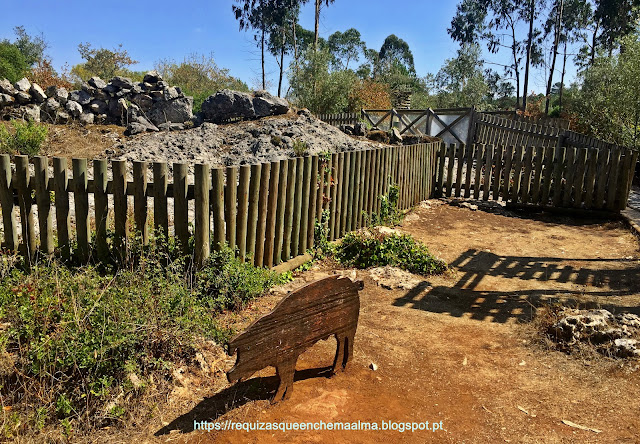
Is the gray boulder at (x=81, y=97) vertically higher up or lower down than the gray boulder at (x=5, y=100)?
higher up

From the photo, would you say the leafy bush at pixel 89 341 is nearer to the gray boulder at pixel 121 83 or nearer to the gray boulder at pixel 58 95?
the gray boulder at pixel 58 95

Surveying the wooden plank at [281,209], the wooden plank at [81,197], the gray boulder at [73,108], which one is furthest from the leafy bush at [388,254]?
the gray boulder at [73,108]

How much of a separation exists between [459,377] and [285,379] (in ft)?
4.50

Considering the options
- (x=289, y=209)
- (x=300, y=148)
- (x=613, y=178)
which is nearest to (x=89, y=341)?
(x=289, y=209)

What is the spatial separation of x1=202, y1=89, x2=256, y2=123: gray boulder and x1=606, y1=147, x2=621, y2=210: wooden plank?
9342mm

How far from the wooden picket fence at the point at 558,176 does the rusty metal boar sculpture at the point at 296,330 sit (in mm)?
7799

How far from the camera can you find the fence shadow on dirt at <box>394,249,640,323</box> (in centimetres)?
488

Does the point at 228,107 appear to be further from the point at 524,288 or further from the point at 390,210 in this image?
the point at 524,288

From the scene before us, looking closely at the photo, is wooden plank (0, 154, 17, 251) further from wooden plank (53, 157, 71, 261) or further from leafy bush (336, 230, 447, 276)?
leafy bush (336, 230, 447, 276)

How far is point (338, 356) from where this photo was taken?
11.3ft

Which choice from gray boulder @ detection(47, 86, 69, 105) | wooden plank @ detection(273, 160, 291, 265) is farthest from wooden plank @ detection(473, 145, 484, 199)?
gray boulder @ detection(47, 86, 69, 105)

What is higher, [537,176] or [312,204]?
[537,176]

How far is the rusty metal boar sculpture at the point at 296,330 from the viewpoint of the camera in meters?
2.81

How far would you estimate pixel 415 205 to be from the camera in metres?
10.1
